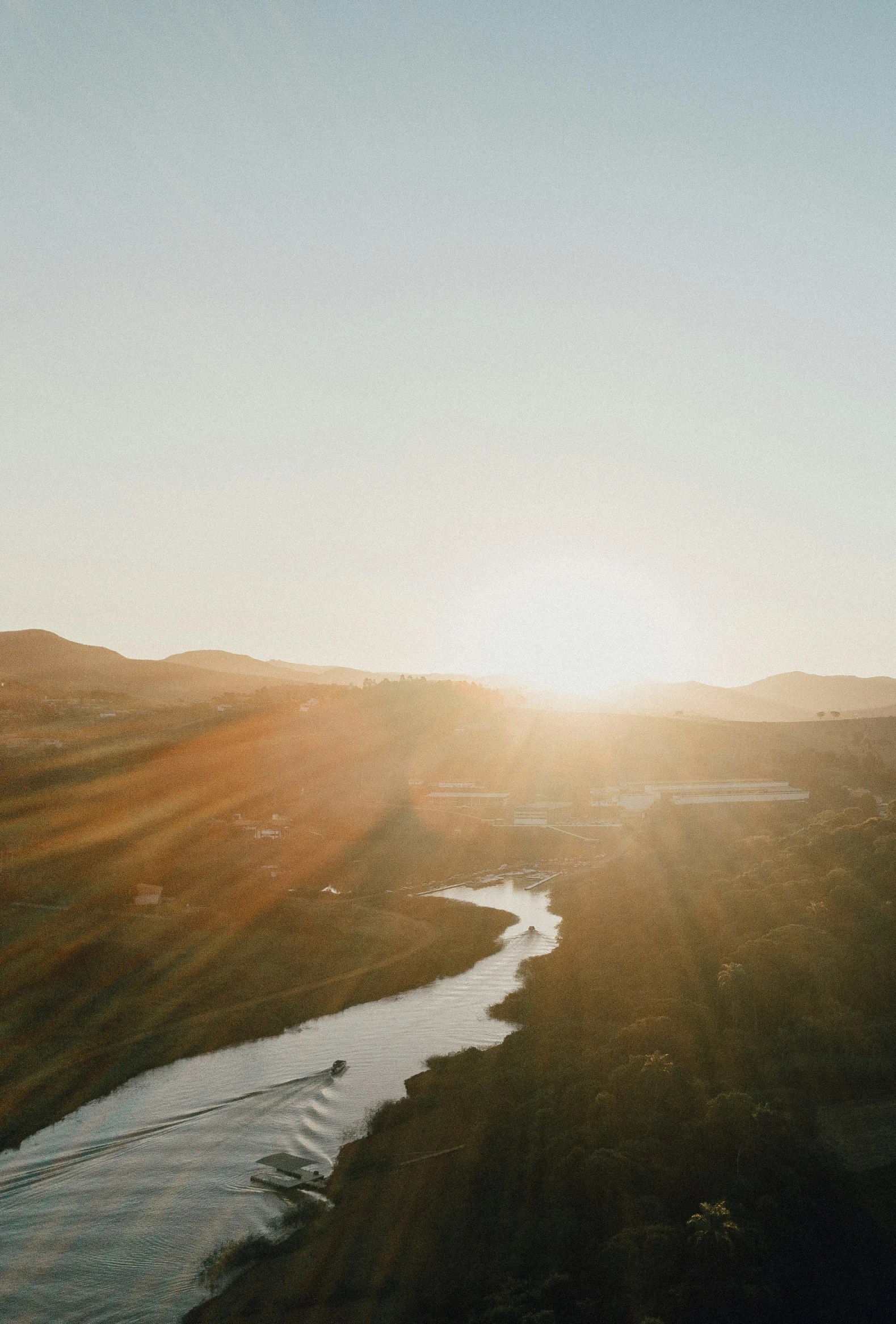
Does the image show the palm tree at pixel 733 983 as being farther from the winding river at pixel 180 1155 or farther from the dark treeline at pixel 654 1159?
the winding river at pixel 180 1155

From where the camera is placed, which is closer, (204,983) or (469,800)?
(204,983)

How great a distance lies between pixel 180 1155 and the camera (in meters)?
34.4

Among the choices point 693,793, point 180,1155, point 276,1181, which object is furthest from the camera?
point 693,793

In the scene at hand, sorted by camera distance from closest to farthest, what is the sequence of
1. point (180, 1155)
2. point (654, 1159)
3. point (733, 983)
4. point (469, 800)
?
point (654, 1159) < point (180, 1155) < point (733, 983) < point (469, 800)

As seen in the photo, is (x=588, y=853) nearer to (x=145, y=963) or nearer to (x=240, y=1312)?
(x=145, y=963)

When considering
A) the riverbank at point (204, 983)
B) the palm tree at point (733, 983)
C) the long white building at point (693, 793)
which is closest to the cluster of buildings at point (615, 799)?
the long white building at point (693, 793)

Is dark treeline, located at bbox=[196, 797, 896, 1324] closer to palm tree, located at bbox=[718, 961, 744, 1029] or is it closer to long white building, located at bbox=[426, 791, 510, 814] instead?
palm tree, located at bbox=[718, 961, 744, 1029]

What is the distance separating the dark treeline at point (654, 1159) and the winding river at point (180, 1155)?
7.19ft

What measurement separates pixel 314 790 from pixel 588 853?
141 feet

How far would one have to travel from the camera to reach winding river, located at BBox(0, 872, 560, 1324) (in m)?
26.2

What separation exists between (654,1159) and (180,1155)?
729 inches

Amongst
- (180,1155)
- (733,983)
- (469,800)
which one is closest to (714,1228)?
(733,983)

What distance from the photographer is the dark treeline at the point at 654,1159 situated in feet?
79.3

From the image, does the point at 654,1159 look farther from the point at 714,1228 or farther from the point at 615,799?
the point at 615,799
